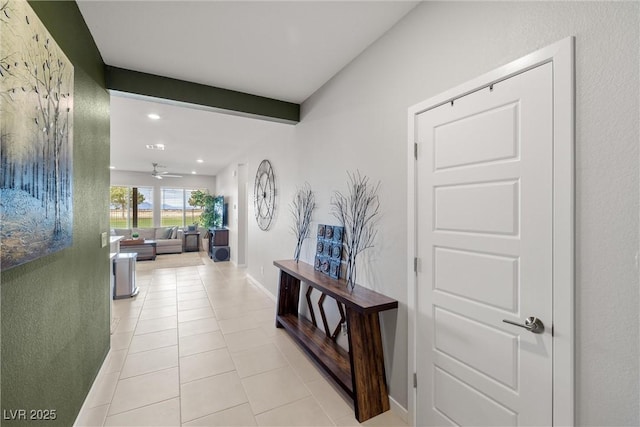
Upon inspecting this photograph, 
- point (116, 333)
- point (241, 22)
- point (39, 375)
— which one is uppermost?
point (241, 22)

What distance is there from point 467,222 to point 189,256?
8.29 m

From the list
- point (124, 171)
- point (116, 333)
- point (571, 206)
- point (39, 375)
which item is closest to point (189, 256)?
point (124, 171)

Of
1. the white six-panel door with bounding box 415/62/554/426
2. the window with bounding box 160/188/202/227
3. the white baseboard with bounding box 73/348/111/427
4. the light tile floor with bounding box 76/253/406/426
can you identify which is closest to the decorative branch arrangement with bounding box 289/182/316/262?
the light tile floor with bounding box 76/253/406/426

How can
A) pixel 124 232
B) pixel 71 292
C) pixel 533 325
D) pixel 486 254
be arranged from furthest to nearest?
pixel 124 232 < pixel 71 292 < pixel 486 254 < pixel 533 325

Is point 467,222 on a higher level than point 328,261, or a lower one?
higher

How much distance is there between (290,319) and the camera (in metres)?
3.22

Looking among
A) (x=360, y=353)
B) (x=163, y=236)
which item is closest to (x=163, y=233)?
(x=163, y=236)

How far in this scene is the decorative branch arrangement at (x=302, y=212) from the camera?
10.4 feet

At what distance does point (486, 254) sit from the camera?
54.7 inches

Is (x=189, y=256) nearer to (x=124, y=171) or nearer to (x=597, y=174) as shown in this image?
(x=124, y=171)

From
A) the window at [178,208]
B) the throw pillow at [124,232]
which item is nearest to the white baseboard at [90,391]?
the throw pillow at [124,232]

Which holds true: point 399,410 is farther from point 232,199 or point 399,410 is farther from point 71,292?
point 232,199

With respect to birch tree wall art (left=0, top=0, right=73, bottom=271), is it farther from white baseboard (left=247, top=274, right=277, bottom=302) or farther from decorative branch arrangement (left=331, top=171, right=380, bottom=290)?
white baseboard (left=247, top=274, right=277, bottom=302)

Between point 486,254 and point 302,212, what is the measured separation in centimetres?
224
